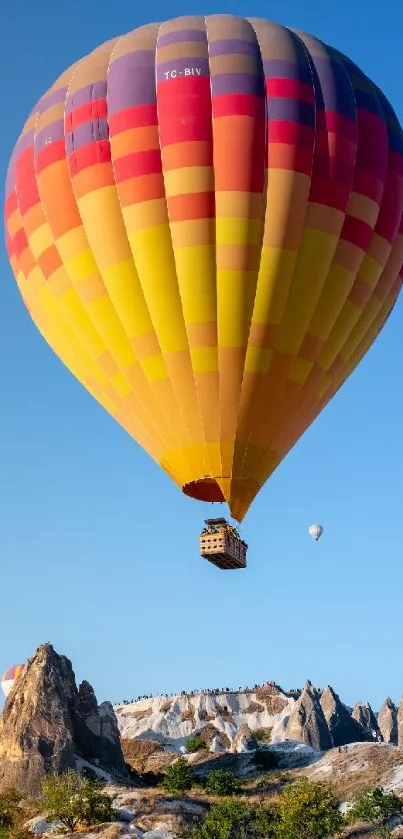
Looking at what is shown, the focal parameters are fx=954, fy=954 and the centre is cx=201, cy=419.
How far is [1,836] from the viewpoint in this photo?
133 feet

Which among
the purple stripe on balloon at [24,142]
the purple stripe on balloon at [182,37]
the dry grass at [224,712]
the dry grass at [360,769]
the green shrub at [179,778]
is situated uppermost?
the purple stripe on balloon at [182,37]

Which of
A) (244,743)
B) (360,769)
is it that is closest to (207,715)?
(244,743)

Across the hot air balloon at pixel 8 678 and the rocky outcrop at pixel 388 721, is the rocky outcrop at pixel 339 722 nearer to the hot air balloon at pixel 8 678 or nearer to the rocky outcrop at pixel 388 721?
the rocky outcrop at pixel 388 721

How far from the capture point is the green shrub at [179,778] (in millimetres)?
60344

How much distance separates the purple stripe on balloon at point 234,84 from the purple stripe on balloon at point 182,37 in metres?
1.95

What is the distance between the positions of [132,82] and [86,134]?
224 cm

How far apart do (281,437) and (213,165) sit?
9.21 meters

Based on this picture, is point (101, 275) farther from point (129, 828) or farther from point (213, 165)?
point (129, 828)

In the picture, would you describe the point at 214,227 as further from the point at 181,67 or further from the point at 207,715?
the point at 207,715

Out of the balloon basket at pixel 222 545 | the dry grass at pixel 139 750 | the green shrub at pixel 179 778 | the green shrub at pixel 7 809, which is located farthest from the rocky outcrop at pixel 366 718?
the balloon basket at pixel 222 545

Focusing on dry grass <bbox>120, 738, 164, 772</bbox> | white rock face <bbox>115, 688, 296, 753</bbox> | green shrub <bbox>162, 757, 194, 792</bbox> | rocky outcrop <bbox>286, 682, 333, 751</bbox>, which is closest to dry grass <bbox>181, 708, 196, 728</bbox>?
white rock face <bbox>115, 688, 296, 753</bbox>

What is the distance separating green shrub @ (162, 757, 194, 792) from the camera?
6034cm

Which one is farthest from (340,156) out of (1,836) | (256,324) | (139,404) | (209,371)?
(1,836)

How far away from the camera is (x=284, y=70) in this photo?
30812 mm
